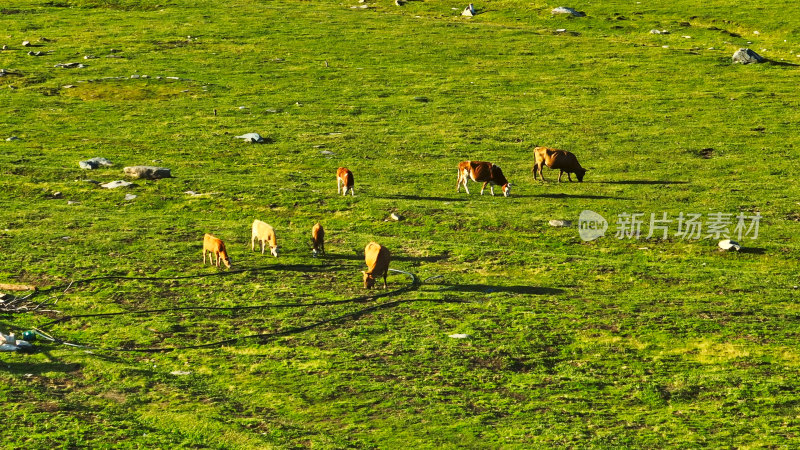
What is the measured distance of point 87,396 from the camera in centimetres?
1823

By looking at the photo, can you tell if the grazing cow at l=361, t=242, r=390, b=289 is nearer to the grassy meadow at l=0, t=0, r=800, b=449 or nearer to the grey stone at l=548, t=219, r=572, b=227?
the grassy meadow at l=0, t=0, r=800, b=449

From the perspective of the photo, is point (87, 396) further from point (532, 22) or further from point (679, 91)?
point (532, 22)

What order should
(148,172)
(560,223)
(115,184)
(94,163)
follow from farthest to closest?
1. (94,163)
2. (148,172)
3. (115,184)
4. (560,223)

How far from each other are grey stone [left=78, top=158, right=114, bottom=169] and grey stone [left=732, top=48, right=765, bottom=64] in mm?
48003

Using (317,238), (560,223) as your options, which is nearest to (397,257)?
(317,238)

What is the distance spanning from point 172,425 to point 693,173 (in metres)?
30.2

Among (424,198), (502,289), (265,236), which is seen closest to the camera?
(502,289)

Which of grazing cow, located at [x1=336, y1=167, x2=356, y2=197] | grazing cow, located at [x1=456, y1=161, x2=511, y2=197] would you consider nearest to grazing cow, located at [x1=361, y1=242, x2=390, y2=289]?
grazing cow, located at [x1=336, y1=167, x2=356, y2=197]

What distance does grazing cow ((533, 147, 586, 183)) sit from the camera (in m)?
38.5

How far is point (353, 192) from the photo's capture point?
35969 millimetres

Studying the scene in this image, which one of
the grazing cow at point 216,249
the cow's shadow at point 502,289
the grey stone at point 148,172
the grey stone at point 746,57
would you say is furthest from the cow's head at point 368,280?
the grey stone at point 746,57

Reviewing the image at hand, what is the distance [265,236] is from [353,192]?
8.49 meters

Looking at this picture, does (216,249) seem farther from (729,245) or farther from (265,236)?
(729,245)

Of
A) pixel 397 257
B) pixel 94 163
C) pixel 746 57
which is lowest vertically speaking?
pixel 397 257
